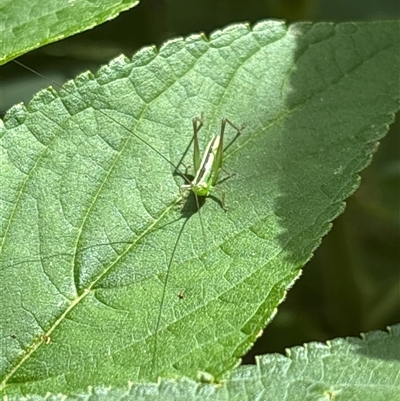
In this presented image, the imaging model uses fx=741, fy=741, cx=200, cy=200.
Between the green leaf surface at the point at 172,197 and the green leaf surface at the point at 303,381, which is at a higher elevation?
the green leaf surface at the point at 172,197

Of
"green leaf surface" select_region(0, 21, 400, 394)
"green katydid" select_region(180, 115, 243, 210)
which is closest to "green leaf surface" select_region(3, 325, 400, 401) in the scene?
"green leaf surface" select_region(0, 21, 400, 394)

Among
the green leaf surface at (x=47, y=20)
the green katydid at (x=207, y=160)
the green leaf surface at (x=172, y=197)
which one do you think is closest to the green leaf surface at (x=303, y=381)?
the green leaf surface at (x=172, y=197)

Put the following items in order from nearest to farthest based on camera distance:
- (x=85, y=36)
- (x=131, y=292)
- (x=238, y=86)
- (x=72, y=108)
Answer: (x=131, y=292) → (x=72, y=108) → (x=238, y=86) → (x=85, y=36)

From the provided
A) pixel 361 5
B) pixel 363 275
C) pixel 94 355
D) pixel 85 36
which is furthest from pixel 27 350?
pixel 361 5

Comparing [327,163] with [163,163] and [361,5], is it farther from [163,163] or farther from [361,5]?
[361,5]

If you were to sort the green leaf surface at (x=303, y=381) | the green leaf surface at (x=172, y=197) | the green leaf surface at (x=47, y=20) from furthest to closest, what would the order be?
1. the green leaf surface at (x=47, y=20)
2. the green leaf surface at (x=172, y=197)
3. the green leaf surface at (x=303, y=381)

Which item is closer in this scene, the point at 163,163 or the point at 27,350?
the point at 27,350

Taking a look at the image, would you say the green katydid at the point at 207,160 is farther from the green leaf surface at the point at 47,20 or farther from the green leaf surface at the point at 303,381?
the green leaf surface at the point at 303,381
